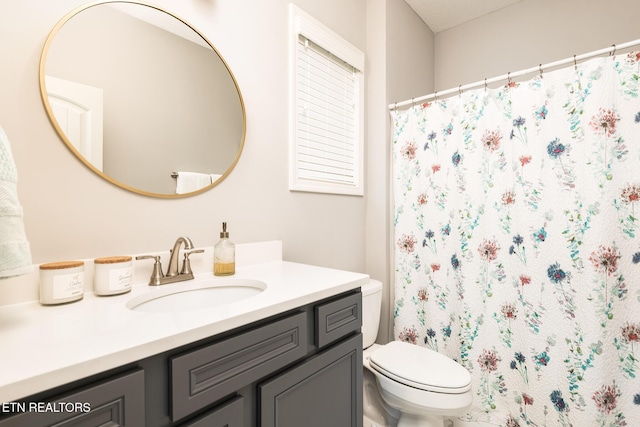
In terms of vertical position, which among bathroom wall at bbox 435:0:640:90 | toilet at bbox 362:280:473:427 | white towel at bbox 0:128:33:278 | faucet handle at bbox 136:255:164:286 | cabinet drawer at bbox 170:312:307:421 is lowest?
toilet at bbox 362:280:473:427

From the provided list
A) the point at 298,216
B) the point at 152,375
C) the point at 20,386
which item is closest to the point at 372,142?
the point at 298,216

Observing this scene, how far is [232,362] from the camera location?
653 millimetres

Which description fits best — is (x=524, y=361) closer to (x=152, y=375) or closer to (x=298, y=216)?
(x=298, y=216)

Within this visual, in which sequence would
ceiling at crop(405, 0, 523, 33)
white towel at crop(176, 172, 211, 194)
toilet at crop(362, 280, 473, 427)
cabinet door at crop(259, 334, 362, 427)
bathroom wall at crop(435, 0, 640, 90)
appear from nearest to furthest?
1. cabinet door at crop(259, 334, 362, 427)
2. white towel at crop(176, 172, 211, 194)
3. toilet at crop(362, 280, 473, 427)
4. bathroom wall at crop(435, 0, 640, 90)
5. ceiling at crop(405, 0, 523, 33)

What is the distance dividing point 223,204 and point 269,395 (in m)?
0.73

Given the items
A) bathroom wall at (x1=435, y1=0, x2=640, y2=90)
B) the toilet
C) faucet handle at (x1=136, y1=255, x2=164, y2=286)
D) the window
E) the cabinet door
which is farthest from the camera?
bathroom wall at (x1=435, y1=0, x2=640, y2=90)

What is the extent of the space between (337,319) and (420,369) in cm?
64

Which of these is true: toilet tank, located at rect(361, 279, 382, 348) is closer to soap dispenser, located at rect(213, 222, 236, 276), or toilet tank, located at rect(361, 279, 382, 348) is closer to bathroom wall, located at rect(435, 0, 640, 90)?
soap dispenser, located at rect(213, 222, 236, 276)

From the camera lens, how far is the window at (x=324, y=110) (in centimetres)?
148

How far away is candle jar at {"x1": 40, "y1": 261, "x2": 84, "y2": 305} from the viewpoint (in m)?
0.73

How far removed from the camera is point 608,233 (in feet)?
4.18

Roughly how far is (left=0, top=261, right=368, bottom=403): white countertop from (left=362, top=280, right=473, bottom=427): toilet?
657 mm
